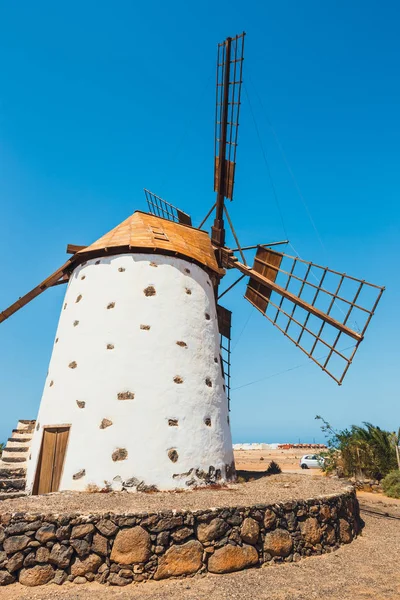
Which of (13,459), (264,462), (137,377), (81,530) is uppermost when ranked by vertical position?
(137,377)

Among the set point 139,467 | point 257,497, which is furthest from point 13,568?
point 257,497

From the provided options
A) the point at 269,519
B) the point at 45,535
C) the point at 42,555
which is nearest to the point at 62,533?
the point at 45,535

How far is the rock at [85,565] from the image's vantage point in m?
6.32

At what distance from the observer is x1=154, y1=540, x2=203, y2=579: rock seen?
6469 mm

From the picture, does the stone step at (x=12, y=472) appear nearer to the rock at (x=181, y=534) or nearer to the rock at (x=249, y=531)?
the rock at (x=181, y=534)

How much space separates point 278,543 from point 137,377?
447 cm

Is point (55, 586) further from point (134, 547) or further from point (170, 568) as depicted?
point (170, 568)

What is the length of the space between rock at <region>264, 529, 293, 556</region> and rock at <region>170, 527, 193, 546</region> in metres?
1.55

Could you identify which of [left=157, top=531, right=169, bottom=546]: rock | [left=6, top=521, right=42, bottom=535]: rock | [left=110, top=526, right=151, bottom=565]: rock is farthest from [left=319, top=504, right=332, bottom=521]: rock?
[left=6, top=521, right=42, bottom=535]: rock

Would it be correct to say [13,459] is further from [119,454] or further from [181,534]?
[181,534]

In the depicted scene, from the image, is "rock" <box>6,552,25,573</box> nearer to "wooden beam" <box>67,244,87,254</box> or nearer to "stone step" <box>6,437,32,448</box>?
"stone step" <box>6,437,32,448</box>

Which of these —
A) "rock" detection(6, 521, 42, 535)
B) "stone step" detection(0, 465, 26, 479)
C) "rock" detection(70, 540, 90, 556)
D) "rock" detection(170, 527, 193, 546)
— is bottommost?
"rock" detection(70, 540, 90, 556)

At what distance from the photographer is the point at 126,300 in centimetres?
1073

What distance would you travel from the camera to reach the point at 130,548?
20.9ft
